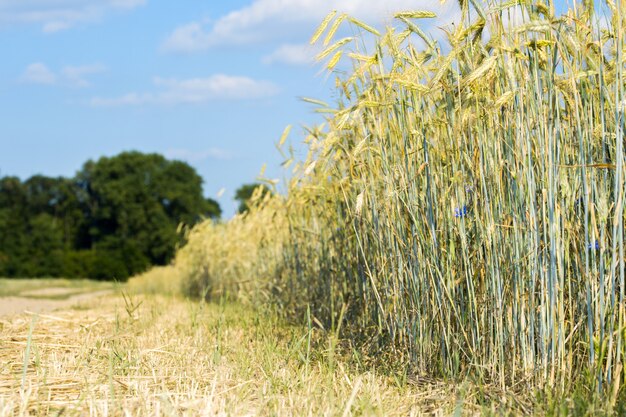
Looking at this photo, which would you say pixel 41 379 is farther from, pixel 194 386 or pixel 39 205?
pixel 39 205

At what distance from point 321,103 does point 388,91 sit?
899 mm

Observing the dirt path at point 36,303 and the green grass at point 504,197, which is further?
the dirt path at point 36,303

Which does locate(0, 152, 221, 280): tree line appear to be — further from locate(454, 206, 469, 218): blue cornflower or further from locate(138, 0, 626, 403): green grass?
locate(454, 206, 469, 218): blue cornflower

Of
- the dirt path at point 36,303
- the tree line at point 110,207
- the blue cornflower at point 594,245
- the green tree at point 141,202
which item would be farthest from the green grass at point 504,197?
the green tree at point 141,202

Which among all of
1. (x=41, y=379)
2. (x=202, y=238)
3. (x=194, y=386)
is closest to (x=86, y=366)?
(x=41, y=379)

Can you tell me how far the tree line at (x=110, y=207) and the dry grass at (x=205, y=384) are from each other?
2050cm

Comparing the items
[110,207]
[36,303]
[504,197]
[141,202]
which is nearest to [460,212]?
[504,197]

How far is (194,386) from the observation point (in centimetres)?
274

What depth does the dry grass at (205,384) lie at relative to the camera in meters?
2.46

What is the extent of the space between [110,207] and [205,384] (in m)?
26.1

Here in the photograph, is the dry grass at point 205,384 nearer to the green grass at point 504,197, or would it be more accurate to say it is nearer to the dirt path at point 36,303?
the green grass at point 504,197

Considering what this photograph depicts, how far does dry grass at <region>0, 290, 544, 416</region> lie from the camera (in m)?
2.46

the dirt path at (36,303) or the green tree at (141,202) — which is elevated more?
the green tree at (141,202)

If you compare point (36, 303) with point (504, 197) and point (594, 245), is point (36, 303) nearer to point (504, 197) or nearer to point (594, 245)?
point (504, 197)
